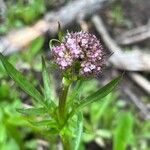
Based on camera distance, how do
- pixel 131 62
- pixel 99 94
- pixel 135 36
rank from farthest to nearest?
pixel 135 36 → pixel 131 62 → pixel 99 94

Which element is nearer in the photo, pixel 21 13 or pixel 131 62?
pixel 131 62

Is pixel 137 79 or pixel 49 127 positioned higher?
pixel 49 127

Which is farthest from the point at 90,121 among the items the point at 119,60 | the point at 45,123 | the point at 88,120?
the point at 45,123

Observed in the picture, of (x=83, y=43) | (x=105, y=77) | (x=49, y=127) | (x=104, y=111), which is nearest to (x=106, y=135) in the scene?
(x=104, y=111)

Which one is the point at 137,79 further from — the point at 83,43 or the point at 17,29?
the point at 83,43

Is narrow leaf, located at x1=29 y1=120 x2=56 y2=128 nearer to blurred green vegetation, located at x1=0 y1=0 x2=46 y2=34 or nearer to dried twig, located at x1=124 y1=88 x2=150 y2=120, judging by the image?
dried twig, located at x1=124 y1=88 x2=150 y2=120

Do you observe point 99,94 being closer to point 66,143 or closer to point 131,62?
point 66,143

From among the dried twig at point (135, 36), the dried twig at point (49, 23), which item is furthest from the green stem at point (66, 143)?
the dried twig at point (135, 36)
